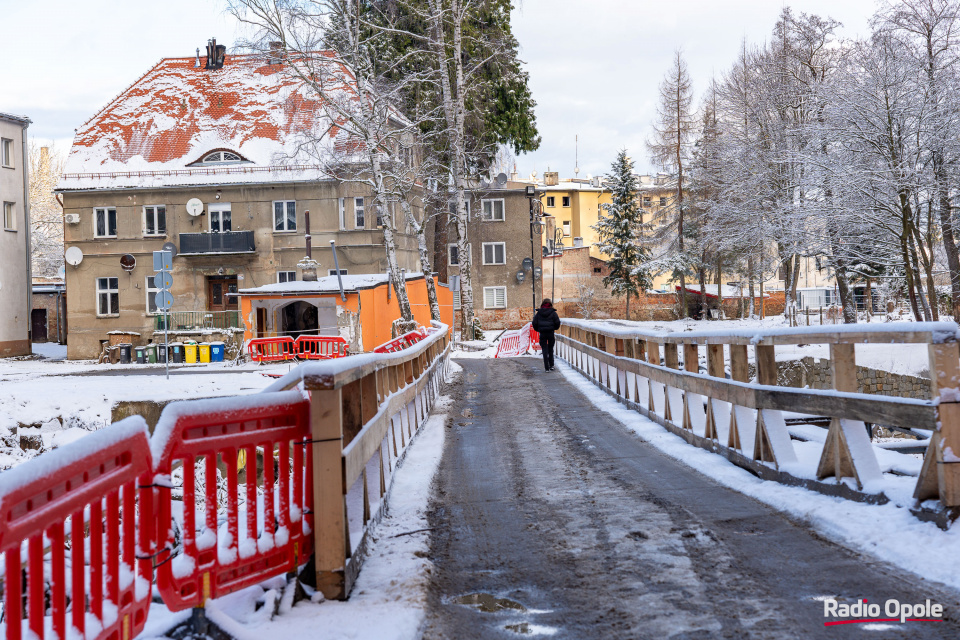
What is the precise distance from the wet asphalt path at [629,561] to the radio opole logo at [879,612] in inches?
2.6

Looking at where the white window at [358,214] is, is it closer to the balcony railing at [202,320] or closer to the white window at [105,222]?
the balcony railing at [202,320]

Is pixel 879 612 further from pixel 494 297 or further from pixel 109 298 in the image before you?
pixel 494 297

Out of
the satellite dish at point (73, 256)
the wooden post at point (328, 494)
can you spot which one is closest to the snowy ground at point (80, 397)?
the wooden post at point (328, 494)

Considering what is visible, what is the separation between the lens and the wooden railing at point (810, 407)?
5.06 m

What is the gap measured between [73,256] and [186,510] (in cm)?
4068

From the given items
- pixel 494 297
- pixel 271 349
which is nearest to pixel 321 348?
pixel 271 349

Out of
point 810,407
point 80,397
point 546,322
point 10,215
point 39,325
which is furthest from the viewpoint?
point 39,325

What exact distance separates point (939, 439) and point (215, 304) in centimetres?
3917

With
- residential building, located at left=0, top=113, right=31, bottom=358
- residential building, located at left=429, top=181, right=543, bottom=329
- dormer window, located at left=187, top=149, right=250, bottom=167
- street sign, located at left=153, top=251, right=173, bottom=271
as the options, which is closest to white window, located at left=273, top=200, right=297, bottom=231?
dormer window, located at left=187, top=149, right=250, bottom=167

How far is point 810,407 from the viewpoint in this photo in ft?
20.6

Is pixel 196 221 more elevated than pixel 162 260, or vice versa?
pixel 196 221

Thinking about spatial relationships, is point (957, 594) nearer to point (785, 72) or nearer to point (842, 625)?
point (842, 625)

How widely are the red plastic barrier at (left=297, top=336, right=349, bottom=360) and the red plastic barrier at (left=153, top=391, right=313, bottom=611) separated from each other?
24448 mm

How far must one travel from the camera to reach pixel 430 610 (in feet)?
14.4
